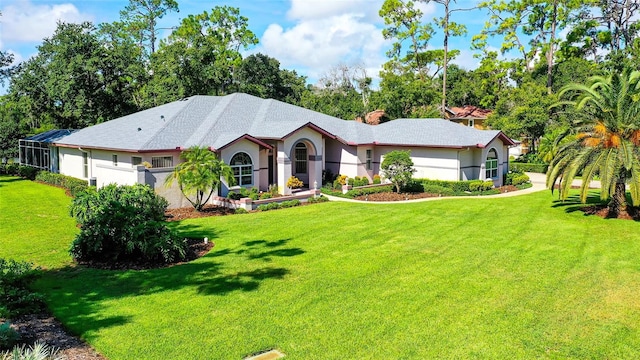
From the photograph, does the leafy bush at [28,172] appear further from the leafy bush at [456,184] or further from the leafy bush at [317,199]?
the leafy bush at [456,184]

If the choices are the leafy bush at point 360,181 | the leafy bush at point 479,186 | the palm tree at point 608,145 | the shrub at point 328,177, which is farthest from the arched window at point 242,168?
the palm tree at point 608,145

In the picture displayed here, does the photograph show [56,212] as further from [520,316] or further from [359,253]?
[520,316]

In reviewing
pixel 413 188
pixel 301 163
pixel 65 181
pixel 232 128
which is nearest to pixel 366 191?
pixel 413 188

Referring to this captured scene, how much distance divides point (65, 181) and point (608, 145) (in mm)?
31070

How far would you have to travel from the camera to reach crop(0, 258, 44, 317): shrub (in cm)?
975

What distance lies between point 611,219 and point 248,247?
15041mm

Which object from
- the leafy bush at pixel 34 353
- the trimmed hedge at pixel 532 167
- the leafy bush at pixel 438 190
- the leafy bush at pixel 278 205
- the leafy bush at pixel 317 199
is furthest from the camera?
the trimmed hedge at pixel 532 167

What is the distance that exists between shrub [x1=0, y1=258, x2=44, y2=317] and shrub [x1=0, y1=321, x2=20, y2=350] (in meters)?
1.52

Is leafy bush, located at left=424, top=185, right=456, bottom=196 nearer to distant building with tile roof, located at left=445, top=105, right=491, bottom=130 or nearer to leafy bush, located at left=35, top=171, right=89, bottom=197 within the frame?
leafy bush, located at left=35, top=171, right=89, bottom=197

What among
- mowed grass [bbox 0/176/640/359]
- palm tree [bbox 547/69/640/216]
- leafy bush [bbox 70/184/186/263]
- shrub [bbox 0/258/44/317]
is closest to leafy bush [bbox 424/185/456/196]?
palm tree [bbox 547/69/640/216]

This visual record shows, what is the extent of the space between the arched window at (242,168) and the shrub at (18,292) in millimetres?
14747

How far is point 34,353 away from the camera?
22.2 feet

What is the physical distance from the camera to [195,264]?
13609mm

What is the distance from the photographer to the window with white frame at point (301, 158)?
100 ft
